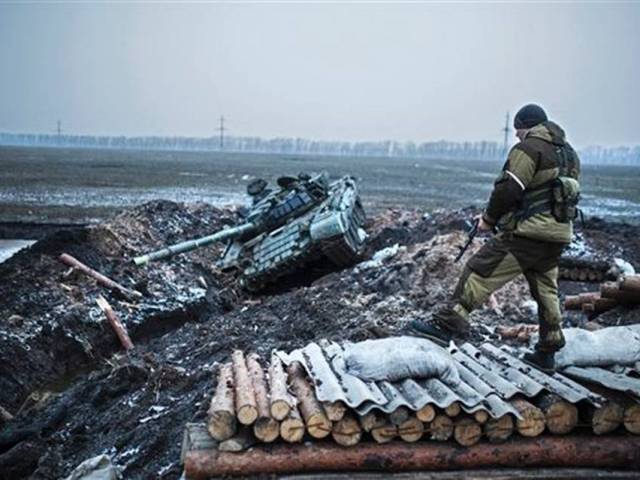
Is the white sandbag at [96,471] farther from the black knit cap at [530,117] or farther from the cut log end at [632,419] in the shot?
the black knit cap at [530,117]

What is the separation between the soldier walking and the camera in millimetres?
6508

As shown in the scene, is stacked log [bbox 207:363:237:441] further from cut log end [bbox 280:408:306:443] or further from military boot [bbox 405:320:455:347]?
military boot [bbox 405:320:455:347]

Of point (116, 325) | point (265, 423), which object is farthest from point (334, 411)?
point (116, 325)

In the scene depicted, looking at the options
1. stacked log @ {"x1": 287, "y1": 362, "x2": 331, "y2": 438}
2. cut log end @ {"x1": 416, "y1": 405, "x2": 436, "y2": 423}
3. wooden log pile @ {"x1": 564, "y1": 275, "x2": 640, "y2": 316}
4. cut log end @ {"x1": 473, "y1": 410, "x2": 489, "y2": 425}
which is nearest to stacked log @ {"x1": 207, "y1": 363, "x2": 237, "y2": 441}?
stacked log @ {"x1": 287, "y1": 362, "x2": 331, "y2": 438}

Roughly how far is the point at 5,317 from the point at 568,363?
898 cm

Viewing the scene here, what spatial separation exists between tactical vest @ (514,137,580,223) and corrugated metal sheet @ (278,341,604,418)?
4.43 feet

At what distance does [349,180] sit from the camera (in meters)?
20.8

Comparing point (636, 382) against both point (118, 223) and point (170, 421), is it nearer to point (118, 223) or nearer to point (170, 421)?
point (170, 421)

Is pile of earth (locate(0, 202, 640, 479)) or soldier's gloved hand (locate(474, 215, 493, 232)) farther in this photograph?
pile of earth (locate(0, 202, 640, 479))

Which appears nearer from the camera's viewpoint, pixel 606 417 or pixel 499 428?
pixel 499 428

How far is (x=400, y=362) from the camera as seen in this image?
618cm

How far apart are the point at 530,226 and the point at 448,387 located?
1.56m

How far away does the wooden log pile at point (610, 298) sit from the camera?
992cm

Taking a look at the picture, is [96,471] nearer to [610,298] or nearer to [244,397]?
[244,397]
